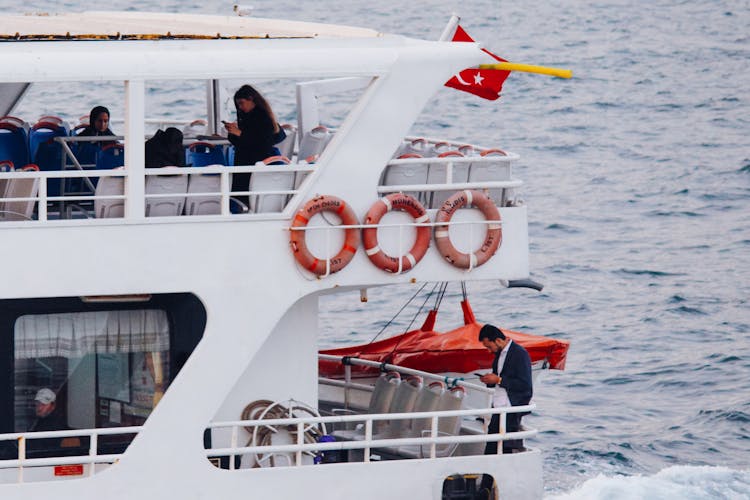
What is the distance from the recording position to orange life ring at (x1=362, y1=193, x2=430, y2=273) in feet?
46.0

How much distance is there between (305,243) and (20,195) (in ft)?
8.36

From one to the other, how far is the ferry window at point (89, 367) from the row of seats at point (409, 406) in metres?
2.10

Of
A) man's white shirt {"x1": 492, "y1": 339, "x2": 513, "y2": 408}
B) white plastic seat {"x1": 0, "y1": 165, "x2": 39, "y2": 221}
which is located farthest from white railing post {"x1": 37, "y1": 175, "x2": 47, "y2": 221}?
man's white shirt {"x1": 492, "y1": 339, "x2": 513, "y2": 408}

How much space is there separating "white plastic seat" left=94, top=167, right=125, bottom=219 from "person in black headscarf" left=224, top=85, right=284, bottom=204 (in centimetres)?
134

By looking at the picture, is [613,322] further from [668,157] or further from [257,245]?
[257,245]

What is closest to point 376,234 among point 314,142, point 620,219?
point 314,142

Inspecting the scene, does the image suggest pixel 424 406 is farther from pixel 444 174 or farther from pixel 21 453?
pixel 21 453

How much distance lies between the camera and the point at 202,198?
1411cm

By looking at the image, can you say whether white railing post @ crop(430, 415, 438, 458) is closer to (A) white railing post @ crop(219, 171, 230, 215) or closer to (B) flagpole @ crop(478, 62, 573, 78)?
(A) white railing post @ crop(219, 171, 230, 215)

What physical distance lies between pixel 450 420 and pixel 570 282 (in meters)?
17.2

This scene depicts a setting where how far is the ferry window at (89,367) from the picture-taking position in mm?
13984

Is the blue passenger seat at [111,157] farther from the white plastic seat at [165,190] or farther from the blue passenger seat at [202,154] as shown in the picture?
the white plastic seat at [165,190]

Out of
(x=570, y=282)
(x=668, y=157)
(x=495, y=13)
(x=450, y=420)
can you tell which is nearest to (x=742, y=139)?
(x=668, y=157)

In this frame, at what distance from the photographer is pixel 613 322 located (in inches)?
1171
